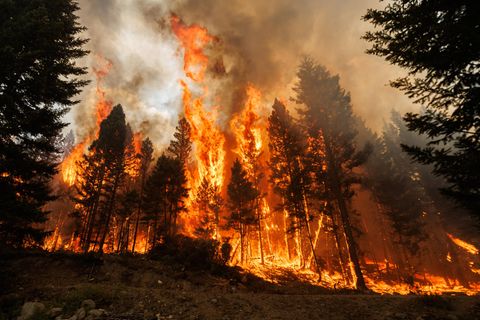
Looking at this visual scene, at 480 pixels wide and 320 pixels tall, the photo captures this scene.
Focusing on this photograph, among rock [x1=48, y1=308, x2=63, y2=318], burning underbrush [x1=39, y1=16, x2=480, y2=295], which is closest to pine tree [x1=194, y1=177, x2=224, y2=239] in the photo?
burning underbrush [x1=39, y1=16, x2=480, y2=295]

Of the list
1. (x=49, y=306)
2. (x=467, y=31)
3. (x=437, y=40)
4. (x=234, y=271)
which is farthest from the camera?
(x=234, y=271)

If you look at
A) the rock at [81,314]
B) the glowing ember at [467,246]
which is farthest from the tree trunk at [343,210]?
the glowing ember at [467,246]

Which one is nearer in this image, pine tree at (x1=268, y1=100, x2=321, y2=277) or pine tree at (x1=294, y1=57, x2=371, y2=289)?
pine tree at (x1=294, y1=57, x2=371, y2=289)

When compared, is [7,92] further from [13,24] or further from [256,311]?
[256,311]

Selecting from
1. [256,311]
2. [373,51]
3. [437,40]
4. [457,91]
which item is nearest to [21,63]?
[256,311]

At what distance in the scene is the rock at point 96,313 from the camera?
7.74 metres

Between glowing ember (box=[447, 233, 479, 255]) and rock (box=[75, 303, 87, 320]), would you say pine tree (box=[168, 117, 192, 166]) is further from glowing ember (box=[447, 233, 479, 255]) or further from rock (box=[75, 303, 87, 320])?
glowing ember (box=[447, 233, 479, 255])

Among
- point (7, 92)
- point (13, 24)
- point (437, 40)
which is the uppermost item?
point (13, 24)

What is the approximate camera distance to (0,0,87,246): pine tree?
11.1 meters

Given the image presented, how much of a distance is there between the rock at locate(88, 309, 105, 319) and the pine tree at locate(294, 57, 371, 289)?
1745 cm

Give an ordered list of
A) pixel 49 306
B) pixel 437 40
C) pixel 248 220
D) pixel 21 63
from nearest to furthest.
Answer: pixel 49 306 → pixel 437 40 → pixel 21 63 → pixel 248 220

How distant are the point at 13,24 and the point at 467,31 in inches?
713

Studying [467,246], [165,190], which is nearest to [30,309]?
[165,190]

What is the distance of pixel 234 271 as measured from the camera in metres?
19.4
